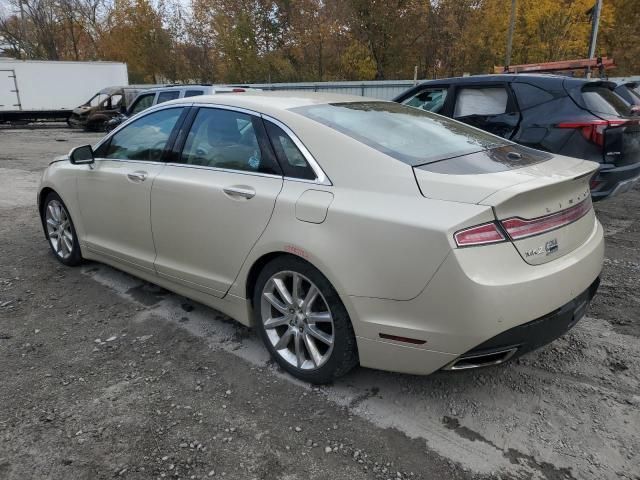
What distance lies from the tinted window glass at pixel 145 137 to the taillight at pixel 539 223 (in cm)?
242

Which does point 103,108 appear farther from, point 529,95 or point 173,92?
point 529,95

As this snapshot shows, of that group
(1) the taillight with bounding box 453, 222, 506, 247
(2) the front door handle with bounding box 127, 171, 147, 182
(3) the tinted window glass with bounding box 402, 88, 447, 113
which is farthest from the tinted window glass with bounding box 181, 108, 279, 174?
(3) the tinted window glass with bounding box 402, 88, 447, 113

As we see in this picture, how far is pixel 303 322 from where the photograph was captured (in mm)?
2750

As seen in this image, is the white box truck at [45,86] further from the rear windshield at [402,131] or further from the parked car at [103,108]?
the rear windshield at [402,131]

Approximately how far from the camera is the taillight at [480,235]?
2133mm

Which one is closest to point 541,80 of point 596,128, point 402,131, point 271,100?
point 596,128

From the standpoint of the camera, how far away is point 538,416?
8.25ft

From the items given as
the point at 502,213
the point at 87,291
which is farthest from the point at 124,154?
the point at 502,213

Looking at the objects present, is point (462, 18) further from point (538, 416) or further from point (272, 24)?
point (538, 416)

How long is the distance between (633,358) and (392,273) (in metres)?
1.84

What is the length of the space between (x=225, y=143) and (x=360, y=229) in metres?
1.29

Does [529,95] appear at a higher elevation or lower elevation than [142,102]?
higher

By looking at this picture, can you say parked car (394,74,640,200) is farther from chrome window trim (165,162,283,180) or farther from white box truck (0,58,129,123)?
white box truck (0,58,129,123)

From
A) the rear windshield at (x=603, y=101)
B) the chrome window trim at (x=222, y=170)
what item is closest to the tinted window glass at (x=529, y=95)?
the rear windshield at (x=603, y=101)
